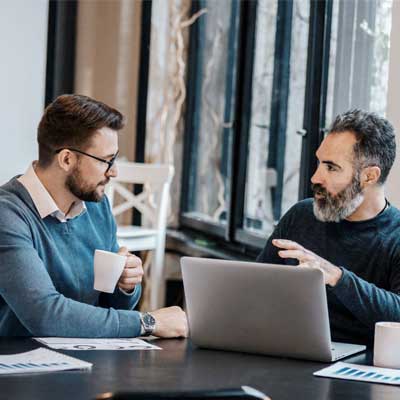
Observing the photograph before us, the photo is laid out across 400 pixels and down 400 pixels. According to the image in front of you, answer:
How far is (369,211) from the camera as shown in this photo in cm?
282

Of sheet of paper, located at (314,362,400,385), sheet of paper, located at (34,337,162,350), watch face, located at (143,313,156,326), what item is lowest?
sheet of paper, located at (34,337,162,350)

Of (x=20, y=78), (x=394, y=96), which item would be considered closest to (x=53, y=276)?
(x=394, y=96)

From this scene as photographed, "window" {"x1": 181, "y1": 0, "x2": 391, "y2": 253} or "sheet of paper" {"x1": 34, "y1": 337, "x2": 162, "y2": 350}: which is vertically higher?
"window" {"x1": 181, "y1": 0, "x2": 391, "y2": 253}

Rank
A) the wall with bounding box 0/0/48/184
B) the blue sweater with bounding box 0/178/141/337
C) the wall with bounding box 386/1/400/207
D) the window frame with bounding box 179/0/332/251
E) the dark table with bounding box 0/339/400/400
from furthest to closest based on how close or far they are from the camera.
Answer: the window frame with bounding box 179/0/332/251 < the wall with bounding box 0/0/48/184 < the wall with bounding box 386/1/400/207 < the blue sweater with bounding box 0/178/141/337 < the dark table with bounding box 0/339/400/400

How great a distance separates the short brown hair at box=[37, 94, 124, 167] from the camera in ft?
8.94

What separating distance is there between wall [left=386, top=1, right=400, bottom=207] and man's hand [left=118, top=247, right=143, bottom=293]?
0.91 meters

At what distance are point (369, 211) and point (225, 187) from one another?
2578 millimetres

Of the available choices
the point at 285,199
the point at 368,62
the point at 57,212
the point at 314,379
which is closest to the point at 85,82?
the point at 285,199

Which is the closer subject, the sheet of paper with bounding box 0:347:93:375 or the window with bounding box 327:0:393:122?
the sheet of paper with bounding box 0:347:93:375

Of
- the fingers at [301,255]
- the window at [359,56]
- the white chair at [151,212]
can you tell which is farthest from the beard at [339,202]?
the white chair at [151,212]

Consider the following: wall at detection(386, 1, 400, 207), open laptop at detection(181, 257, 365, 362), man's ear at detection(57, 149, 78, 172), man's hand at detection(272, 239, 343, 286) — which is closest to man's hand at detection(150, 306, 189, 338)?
open laptop at detection(181, 257, 365, 362)

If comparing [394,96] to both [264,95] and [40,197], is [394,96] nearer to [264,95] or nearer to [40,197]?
[40,197]

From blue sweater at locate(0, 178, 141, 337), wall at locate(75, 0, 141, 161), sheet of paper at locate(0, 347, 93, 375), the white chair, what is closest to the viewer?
sheet of paper at locate(0, 347, 93, 375)

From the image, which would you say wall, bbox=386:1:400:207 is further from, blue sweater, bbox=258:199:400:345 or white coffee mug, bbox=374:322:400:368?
white coffee mug, bbox=374:322:400:368
